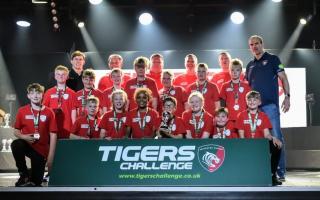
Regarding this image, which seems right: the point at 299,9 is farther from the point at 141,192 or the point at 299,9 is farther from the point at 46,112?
the point at 141,192

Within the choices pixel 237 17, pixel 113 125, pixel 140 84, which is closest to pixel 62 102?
pixel 113 125

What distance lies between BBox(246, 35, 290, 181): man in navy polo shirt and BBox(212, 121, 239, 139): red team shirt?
61 centimetres

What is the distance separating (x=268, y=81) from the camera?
6230 mm

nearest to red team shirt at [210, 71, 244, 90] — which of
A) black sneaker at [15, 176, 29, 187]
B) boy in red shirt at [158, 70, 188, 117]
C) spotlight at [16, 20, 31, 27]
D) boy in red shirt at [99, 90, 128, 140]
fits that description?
boy in red shirt at [158, 70, 188, 117]

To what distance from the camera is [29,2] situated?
1009 centimetres

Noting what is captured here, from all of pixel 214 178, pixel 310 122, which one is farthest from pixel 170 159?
pixel 310 122

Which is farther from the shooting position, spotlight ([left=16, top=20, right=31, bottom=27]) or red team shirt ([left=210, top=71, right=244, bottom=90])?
spotlight ([left=16, top=20, right=31, bottom=27])

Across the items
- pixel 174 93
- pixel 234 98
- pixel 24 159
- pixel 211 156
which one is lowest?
pixel 24 159

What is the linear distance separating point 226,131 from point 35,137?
7.93 feet

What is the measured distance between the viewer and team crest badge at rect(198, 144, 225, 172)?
455cm

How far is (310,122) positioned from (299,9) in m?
2.67

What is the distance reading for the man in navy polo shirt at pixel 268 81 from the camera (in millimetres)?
6066

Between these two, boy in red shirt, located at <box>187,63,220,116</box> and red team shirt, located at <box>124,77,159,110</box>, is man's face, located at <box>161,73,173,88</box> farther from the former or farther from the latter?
boy in red shirt, located at <box>187,63,220,116</box>

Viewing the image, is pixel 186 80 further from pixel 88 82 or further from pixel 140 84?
pixel 88 82
